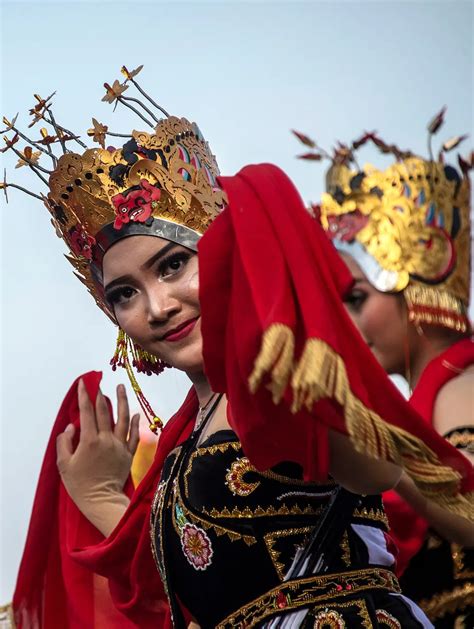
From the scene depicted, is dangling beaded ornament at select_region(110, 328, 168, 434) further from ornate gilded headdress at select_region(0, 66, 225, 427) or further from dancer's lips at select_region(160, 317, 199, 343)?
dancer's lips at select_region(160, 317, 199, 343)

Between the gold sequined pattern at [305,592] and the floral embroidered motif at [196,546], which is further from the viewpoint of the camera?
the floral embroidered motif at [196,546]

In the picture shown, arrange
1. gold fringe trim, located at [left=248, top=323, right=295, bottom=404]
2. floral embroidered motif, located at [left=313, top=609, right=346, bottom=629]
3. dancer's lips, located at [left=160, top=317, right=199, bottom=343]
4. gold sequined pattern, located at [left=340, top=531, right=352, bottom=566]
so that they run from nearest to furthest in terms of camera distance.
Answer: gold fringe trim, located at [left=248, top=323, right=295, bottom=404] → floral embroidered motif, located at [left=313, top=609, right=346, bottom=629] → gold sequined pattern, located at [left=340, top=531, right=352, bottom=566] → dancer's lips, located at [left=160, top=317, right=199, bottom=343]

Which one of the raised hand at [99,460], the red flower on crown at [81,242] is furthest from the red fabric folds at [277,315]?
the raised hand at [99,460]

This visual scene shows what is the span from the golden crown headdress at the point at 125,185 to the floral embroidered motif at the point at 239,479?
716 mm

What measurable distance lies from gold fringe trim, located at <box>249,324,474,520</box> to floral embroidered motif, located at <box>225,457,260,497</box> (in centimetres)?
49

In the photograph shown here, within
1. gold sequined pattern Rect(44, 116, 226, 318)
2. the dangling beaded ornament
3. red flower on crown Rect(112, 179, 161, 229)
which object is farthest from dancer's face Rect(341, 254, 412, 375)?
the dangling beaded ornament

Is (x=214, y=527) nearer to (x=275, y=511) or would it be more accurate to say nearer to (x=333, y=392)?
(x=275, y=511)

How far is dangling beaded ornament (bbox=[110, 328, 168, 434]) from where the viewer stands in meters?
3.59

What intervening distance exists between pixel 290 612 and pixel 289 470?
324mm

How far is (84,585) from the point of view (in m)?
3.95

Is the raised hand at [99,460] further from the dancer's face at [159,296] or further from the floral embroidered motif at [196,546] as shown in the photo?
the floral embroidered motif at [196,546]

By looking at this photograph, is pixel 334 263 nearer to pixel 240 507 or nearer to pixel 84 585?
pixel 240 507

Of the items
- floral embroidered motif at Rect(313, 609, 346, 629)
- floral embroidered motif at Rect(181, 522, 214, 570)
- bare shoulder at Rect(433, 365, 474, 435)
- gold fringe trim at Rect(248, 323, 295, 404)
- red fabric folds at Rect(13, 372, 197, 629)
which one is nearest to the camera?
gold fringe trim at Rect(248, 323, 295, 404)

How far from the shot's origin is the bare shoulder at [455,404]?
3205mm
